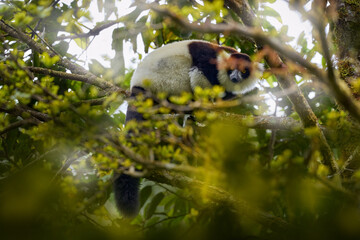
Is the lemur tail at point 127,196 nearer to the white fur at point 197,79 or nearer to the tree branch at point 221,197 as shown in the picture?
the tree branch at point 221,197

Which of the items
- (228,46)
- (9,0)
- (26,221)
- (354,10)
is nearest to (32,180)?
(26,221)

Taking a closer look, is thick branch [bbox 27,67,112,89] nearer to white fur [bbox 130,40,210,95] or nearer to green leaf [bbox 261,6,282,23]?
white fur [bbox 130,40,210,95]

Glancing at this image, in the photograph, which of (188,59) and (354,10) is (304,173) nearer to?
(354,10)

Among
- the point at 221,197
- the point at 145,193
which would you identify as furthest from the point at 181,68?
the point at 221,197

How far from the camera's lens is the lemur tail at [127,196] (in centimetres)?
251

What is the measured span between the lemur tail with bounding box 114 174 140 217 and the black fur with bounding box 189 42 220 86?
1.88m

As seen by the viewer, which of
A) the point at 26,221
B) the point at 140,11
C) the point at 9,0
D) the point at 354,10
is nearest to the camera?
the point at 26,221

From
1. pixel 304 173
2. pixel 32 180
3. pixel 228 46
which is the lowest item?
pixel 32 180

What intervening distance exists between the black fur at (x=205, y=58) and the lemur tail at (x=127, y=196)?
188 centimetres

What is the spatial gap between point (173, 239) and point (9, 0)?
3354 millimetres

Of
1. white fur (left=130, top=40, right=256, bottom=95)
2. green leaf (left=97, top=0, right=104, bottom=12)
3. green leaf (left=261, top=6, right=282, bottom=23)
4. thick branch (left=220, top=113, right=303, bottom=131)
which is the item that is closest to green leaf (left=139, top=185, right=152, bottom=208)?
thick branch (left=220, top=113, right=303, bottom=131)

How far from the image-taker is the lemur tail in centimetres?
251

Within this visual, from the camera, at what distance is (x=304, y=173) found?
3.30 ft

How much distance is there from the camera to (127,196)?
8.38 ft
